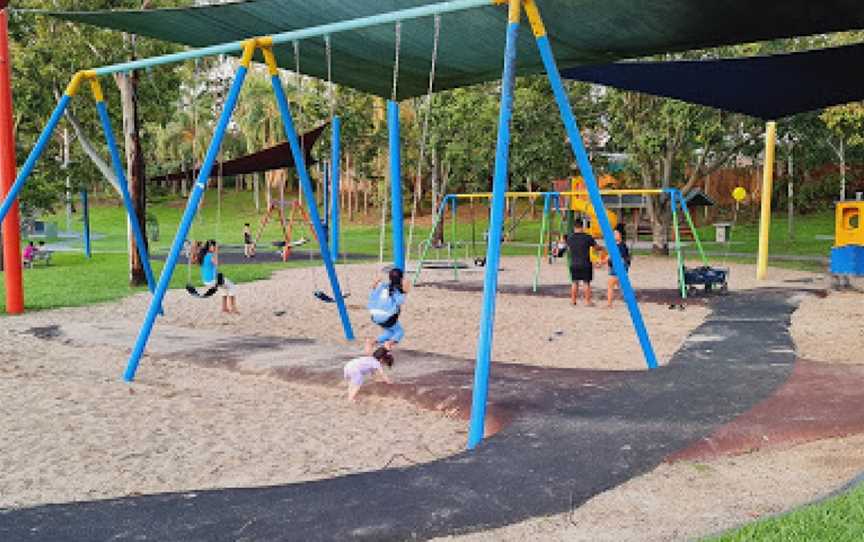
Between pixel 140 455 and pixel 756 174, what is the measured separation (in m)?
42.9

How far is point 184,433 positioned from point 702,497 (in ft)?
12.2

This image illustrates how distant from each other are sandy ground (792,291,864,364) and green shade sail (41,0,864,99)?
10.8ft

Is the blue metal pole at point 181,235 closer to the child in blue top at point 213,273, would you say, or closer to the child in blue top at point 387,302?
the child in blue top at point 387,302

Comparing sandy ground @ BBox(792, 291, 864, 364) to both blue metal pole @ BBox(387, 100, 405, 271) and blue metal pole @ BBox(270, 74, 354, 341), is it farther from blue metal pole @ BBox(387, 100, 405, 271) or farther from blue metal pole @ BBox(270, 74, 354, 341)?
blue metal pole @ BBox(270, 74, 354, 341)

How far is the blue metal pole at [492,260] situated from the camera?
514 cm

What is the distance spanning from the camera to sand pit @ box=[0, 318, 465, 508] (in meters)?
4.79

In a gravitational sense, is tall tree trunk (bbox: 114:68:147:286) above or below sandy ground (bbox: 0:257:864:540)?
above

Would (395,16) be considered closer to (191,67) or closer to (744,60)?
(744,60)

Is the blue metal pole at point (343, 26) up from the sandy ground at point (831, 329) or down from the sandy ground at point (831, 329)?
up

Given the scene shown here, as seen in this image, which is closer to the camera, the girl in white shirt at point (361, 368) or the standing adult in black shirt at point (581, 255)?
the girl in white shirt at point (361, 368)

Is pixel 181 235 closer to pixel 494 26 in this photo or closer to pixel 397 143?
pixel 397 143

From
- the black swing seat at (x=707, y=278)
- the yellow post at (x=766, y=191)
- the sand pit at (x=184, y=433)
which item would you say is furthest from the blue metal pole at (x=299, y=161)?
the yellow post at (x=766, y=191)

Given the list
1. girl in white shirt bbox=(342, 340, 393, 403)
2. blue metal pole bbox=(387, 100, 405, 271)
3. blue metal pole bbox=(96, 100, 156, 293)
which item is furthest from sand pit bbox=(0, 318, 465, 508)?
blue metal pole bbox=(96, 100, 156, 293)

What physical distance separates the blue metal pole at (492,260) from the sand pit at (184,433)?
0.39 m
